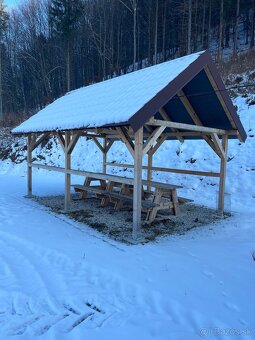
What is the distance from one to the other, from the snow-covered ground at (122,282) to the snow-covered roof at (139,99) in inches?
92.1

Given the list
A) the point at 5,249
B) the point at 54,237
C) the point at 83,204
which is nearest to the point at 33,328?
the point at 5,249

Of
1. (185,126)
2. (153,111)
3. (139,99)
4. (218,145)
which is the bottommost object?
(218,145)

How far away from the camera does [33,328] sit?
3090mm

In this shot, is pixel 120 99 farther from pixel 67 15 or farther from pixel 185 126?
pixel 67 15


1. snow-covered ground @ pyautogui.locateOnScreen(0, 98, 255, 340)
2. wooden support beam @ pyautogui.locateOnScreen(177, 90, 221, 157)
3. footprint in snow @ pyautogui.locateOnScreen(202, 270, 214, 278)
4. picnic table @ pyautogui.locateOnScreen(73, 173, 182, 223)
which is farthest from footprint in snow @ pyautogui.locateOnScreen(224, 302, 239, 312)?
wooden support beam @ pyautogui.locateOnScreen(177, 90, 221, 157)

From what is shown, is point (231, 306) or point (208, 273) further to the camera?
point (208, 273)

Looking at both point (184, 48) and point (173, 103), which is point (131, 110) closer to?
point (173, 103)

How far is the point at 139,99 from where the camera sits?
6016 mm

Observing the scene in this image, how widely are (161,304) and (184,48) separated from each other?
94.3 ft

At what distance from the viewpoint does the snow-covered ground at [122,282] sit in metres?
3.16

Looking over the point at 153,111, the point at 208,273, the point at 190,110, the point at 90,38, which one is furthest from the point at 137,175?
the point at 90,38

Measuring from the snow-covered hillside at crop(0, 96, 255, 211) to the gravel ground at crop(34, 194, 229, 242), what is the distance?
1.39m

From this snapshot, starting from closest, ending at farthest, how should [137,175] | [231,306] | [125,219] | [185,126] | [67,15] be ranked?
[231,306] → [137,175] → [185,126] → [125,219] → [67,15]

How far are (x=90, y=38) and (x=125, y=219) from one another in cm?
3011
